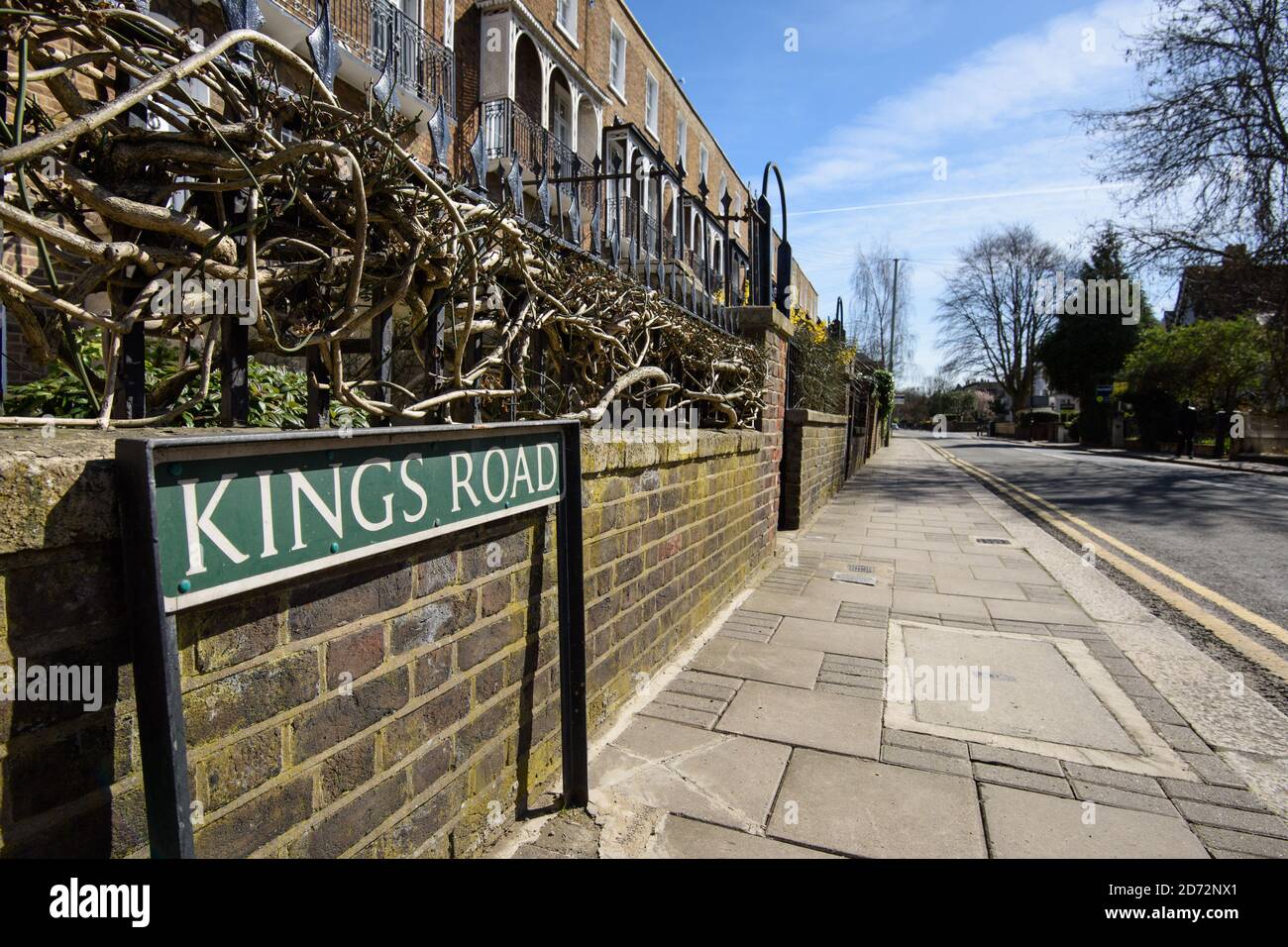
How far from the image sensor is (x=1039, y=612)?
4664 mm

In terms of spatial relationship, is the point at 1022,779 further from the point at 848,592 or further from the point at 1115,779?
the point at 848,592

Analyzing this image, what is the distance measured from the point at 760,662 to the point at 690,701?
644 millimetres

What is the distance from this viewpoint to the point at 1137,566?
20.4 ft

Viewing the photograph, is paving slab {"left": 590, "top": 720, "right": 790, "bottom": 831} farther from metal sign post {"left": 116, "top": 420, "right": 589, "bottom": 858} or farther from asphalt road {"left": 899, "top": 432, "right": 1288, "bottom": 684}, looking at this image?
asphalt road {"left": 899, "top": 432, "right": 1288, "bottom": 684}

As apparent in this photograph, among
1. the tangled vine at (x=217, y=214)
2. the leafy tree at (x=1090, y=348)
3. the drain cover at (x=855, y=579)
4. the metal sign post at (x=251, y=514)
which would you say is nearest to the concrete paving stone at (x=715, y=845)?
the metal sign post at (x=251, y=514)

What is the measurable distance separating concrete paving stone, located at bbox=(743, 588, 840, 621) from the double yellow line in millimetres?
2243

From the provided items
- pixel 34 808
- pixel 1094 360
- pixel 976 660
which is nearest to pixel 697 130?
pixel 1094 360

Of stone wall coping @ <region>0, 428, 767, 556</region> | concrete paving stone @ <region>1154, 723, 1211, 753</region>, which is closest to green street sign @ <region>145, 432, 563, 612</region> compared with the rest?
stone wall coping @ <region>0, 428, 767, 556</region>

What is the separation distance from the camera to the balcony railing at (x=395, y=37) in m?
10.3

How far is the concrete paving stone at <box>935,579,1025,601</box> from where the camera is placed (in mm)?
5086

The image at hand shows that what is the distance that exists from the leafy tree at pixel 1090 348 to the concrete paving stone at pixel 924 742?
37.9m

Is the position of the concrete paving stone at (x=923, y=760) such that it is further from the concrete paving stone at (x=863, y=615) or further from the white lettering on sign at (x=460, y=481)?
the white lettering on sign at (x=460, y=481)
